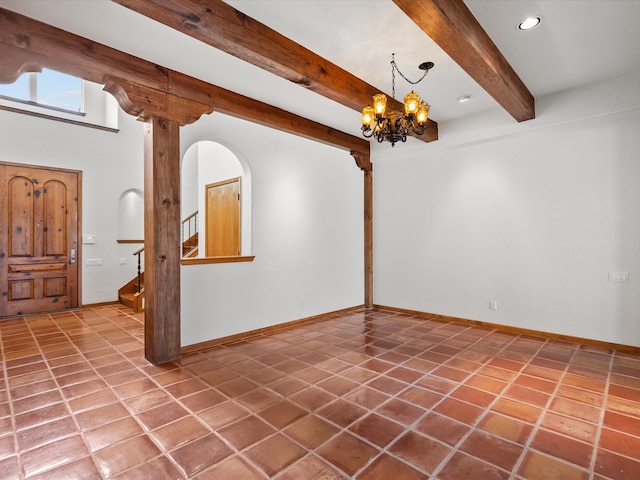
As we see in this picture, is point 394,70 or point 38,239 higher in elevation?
point 394,70

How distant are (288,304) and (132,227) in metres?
4.12

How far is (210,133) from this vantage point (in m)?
4.19

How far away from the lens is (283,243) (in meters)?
5.02

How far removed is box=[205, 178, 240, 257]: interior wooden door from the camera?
16.7 ft

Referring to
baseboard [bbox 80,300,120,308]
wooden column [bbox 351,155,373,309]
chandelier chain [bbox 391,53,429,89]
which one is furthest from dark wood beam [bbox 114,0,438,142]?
baseboard [bbox 80,300,120,308]

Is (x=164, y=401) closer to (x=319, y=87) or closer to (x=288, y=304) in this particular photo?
(x=288, y=304)

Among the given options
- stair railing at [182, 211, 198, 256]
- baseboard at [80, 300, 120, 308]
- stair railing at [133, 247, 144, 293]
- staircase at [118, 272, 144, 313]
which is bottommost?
baseboard at [80, 300, 120, 308]

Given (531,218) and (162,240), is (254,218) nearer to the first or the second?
(162,240)

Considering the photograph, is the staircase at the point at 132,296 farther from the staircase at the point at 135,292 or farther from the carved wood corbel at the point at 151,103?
the carved wood corbel at the point at 151,103

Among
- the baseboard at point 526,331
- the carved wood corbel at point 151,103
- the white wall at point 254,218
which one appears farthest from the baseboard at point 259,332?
the carved wood corbel at point 151,103

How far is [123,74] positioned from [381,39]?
7.59 ft

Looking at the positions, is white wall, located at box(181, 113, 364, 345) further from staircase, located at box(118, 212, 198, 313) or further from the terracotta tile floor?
staircase, located at box(118, 212, 198, 313)

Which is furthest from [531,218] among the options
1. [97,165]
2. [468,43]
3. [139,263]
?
[97,165]

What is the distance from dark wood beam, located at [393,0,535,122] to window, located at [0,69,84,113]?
6.19 metres
